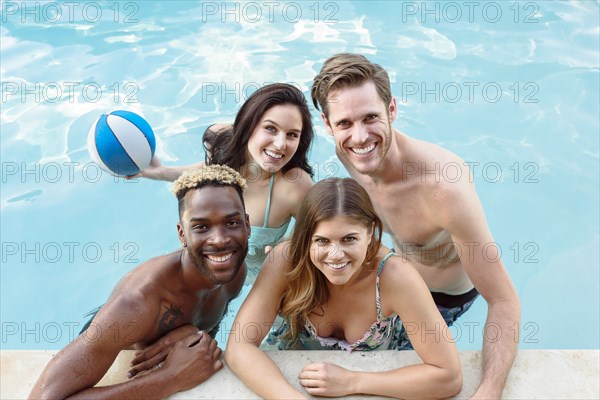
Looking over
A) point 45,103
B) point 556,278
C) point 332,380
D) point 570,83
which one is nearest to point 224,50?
point 45,103

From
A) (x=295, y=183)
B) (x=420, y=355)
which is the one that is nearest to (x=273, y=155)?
(x=295, y=183)

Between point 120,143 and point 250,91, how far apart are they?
4280 mm

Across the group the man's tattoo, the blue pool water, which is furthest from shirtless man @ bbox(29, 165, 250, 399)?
the blue pool water

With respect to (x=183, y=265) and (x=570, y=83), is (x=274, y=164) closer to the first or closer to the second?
(x=183, y=265)

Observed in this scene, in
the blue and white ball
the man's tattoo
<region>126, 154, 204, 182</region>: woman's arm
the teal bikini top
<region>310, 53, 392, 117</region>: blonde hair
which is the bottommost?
the man's tattoo

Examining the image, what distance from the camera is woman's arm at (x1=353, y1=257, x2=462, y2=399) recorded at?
3.47m

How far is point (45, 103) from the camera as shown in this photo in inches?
332

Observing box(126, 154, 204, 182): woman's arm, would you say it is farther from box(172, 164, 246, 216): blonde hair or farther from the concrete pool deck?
the concrete pool deck

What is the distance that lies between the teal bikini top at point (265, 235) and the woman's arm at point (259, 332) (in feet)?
3.36

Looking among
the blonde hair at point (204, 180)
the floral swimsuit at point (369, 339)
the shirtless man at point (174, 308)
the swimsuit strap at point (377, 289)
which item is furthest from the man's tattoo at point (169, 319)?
the swimsuit strap at point (377, 289)

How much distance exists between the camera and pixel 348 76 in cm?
404

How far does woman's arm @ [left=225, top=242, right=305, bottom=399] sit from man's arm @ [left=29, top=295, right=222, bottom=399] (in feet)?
0.69

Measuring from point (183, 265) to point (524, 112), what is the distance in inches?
235

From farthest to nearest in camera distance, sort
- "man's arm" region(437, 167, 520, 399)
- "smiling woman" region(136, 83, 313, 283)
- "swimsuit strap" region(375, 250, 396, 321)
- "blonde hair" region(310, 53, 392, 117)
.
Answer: "smiling woman" region(136, 83, 313, 283)
"blonde hair" region(310, 53, 392, 117)
"man's arm" region(437, 167, 520, 399)
"swimsuit strap" region(375, 250, 396, 321)
